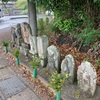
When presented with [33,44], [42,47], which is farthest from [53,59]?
[33,44]

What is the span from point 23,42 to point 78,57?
67.0 inches

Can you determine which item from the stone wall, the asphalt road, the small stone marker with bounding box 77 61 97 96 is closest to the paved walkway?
the stone wall

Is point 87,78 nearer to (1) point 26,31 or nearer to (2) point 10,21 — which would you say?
(1) point 26,31

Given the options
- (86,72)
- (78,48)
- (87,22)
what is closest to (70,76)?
(86,72)

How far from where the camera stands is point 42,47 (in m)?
3.38

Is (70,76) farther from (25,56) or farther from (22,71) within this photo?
(25,56)

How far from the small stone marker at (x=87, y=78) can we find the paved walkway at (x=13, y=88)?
0.84m

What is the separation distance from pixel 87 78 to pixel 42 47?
4.36ft

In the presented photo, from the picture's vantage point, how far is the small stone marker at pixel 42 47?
10.9 ft

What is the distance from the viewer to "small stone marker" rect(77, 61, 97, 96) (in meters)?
2.39

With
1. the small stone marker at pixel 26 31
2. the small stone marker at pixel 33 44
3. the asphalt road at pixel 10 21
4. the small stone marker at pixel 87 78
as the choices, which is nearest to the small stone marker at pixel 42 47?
the small stone marker at pixel 33 44

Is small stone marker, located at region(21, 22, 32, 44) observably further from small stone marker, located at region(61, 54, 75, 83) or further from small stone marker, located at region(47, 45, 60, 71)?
small stone marker, located at region(61, 54, 75, 83)

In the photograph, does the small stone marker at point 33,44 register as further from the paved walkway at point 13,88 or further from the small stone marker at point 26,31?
the paved walkway at point 13,88

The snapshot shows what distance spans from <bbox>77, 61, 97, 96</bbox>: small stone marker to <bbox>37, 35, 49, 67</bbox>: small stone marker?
110 centimetres
